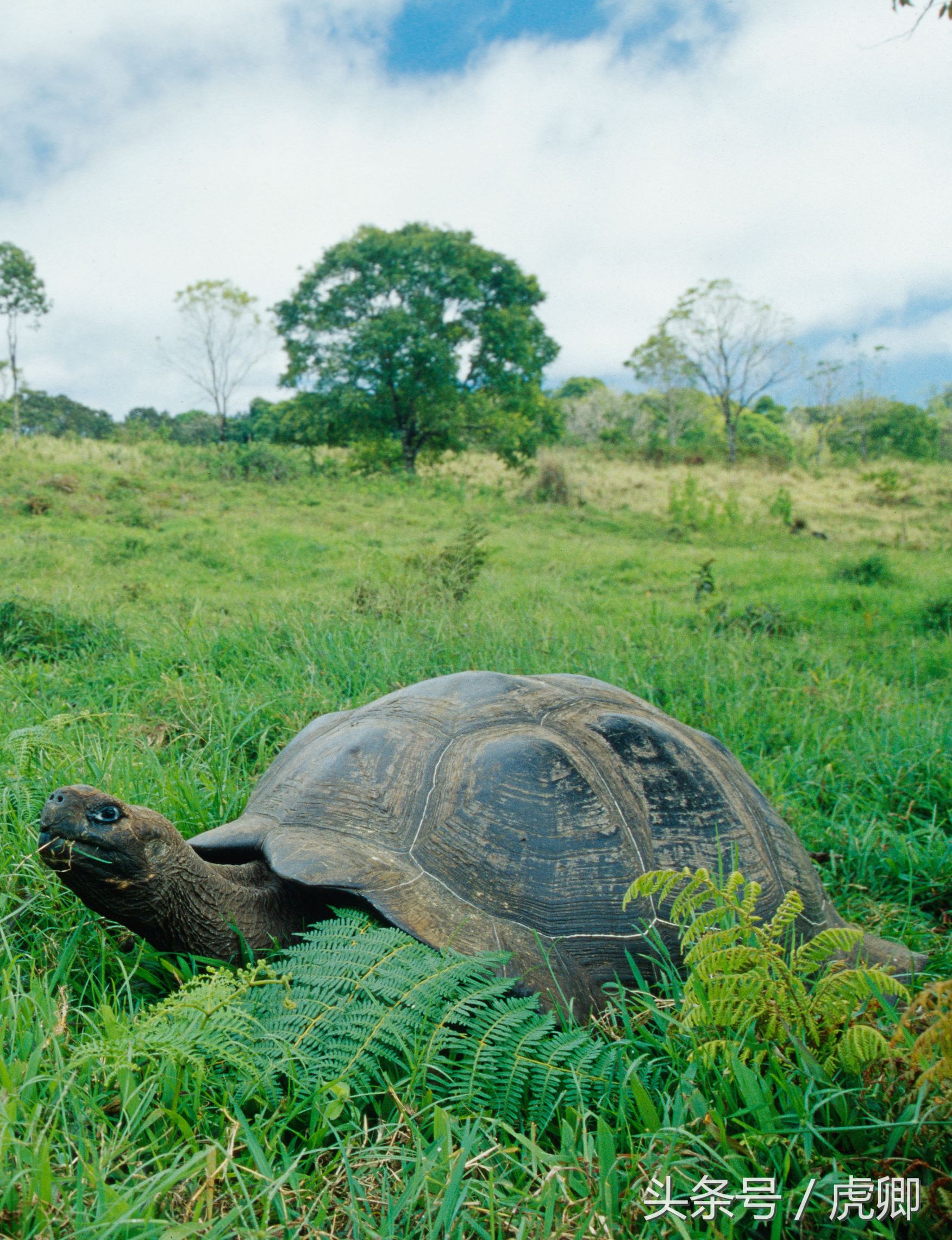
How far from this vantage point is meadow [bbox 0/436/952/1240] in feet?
4.31

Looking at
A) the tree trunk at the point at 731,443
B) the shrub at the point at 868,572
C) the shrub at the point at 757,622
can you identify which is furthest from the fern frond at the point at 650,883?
the tree trunk at the point at 731,443

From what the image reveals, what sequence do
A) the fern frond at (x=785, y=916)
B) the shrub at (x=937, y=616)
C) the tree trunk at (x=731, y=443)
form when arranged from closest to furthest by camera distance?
the fern frond at (x=785, y=916), the shrub at (x=937, y=616), the tree trunk at (x=731, y=443)

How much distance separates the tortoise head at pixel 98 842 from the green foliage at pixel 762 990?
1.04 meters

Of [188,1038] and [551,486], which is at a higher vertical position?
[551,486]

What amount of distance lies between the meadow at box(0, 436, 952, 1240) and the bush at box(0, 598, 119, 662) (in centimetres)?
2

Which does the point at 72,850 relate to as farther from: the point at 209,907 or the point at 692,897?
the point at 692,897

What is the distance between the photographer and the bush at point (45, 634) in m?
4.68

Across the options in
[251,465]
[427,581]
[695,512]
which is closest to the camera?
[427,581]

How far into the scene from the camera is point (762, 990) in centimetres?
157

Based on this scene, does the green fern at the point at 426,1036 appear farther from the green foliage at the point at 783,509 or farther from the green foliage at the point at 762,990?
the green foliage at the point at 783,509

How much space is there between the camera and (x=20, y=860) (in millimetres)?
2275

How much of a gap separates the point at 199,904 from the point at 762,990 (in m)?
1.28

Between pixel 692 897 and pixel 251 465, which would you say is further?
pixel 251 465

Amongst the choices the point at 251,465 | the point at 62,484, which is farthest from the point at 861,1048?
the point at 251,465
